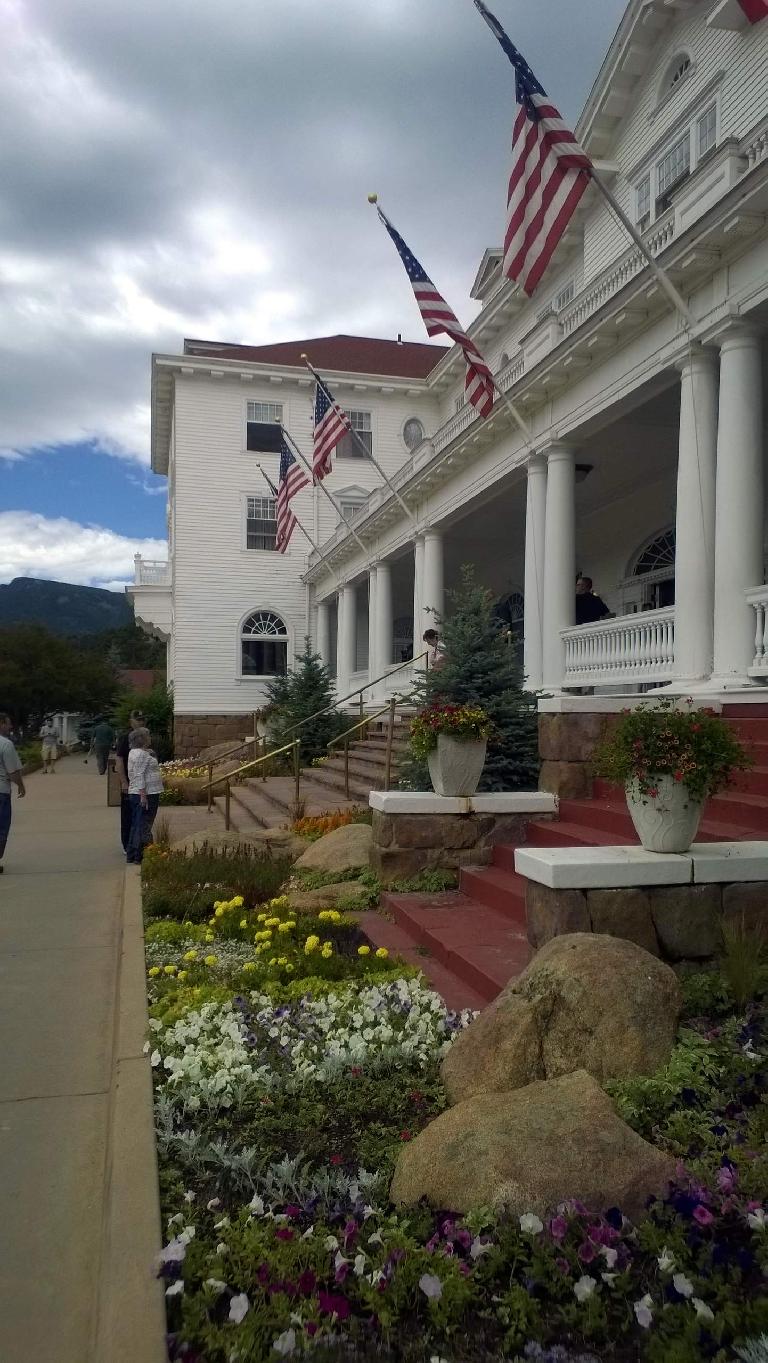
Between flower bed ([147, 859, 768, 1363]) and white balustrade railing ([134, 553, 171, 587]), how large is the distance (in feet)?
94.3

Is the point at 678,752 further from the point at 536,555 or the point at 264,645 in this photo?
the point at 264,645

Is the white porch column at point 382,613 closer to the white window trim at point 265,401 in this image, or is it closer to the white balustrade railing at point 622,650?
the white window trim at point 265,401

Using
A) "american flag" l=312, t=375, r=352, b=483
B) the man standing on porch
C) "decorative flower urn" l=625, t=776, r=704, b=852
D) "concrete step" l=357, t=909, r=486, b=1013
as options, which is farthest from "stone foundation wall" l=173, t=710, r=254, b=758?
"decorative flower urn" l=625, t=776, r=704, b=852

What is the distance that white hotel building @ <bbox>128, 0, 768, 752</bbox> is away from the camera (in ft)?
27.5

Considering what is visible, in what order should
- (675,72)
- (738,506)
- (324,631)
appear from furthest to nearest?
(324,631), (675,72), (738,506)

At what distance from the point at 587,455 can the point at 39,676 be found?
41.1 metres

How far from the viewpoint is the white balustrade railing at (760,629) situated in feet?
25.4

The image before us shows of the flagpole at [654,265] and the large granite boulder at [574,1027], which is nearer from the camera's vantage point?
the large granite boulder at [574,1027]

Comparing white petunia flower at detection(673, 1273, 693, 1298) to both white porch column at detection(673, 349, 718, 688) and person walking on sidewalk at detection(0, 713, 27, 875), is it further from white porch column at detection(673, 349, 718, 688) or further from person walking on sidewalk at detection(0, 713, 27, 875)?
person walking on sidewalk at detection(0, 713, 27, 875)

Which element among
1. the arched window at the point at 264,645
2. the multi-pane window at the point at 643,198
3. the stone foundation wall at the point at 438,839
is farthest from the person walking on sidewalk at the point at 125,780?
the arched window at the point at 264,645

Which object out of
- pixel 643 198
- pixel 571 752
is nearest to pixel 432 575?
pixel 643 198

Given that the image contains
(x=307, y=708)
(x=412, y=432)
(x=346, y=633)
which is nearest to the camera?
(x=307, y=708)

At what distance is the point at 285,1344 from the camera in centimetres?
233

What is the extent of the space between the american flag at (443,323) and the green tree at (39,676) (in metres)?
38.1
